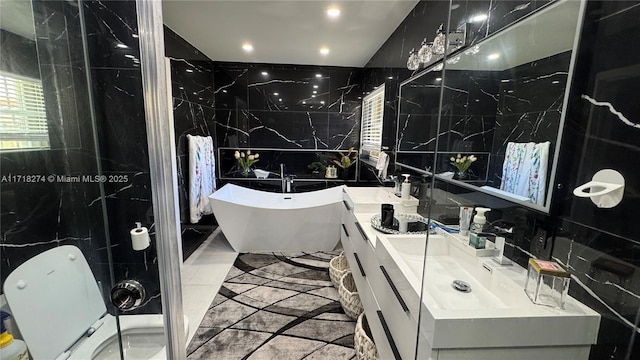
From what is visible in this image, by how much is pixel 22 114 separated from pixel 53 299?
2.84ft

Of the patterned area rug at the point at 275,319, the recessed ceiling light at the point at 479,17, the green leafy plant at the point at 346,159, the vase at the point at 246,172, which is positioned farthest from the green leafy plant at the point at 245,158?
the recessed ceiling light at the point at 479,17

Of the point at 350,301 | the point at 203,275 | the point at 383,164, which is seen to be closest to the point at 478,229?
the point at 350,301

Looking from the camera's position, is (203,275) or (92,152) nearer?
(92,152)

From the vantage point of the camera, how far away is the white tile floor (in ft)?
7.87

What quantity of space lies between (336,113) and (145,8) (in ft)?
11.6

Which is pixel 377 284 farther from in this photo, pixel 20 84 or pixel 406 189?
pixel 20 84

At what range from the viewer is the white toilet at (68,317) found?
1146 mm

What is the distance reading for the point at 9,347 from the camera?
3.43ft

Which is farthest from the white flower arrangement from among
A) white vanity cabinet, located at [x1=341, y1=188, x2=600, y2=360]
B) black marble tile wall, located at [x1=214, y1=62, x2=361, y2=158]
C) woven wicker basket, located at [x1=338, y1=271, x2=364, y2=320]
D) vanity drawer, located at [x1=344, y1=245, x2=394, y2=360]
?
black marble tile wall, located at [x1=214, y1=62, x2=361, y2=158]

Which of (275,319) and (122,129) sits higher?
(122,129)

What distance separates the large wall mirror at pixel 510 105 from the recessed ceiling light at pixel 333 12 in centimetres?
103

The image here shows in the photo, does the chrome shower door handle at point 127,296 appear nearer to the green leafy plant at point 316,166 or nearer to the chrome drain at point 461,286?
the chrome drain at point 461,286

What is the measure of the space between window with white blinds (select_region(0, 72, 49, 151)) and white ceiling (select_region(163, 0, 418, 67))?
1.52m

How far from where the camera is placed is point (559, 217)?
0.98 m
